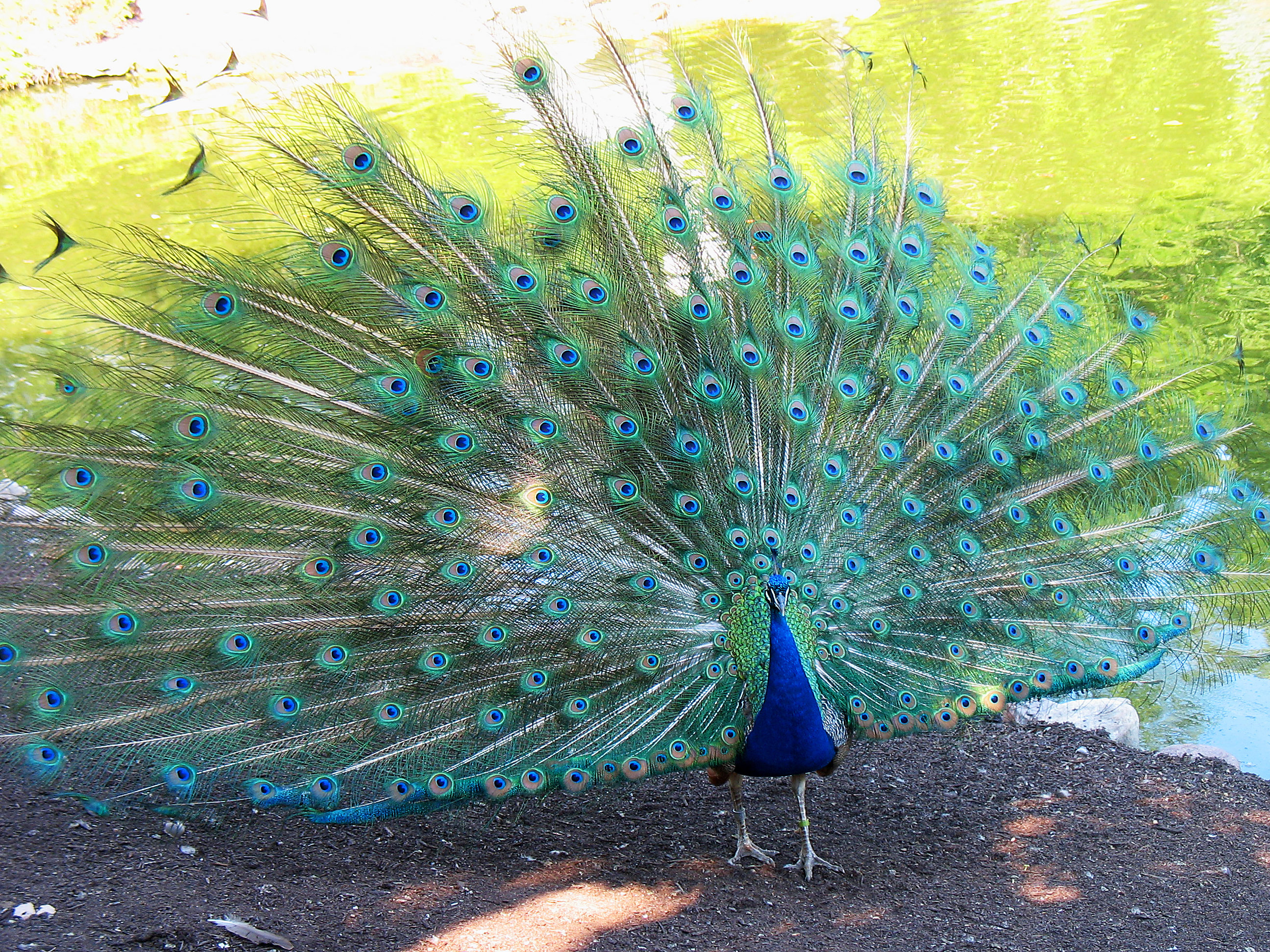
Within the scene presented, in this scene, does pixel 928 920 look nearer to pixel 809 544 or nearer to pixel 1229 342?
pixel 809 544

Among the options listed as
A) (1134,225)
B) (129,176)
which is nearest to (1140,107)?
(1134,225)

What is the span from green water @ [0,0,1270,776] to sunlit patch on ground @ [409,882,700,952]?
7.81 ft

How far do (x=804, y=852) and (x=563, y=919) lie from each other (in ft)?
3.35

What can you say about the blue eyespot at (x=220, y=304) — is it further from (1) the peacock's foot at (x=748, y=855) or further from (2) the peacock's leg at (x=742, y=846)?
(1) the peacock's foot at (x=748, y=855)

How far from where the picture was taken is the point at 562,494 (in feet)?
13.2

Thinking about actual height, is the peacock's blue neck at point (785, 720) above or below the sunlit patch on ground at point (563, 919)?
above

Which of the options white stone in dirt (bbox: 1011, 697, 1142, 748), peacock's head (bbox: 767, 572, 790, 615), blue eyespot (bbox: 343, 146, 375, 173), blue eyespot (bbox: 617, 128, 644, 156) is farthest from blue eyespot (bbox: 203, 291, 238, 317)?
white stone in dirt (bbox: 1011, 697, 1142, 748)

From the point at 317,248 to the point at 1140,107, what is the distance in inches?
538

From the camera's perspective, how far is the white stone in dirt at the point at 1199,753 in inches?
202

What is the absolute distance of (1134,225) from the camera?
10.9 metres

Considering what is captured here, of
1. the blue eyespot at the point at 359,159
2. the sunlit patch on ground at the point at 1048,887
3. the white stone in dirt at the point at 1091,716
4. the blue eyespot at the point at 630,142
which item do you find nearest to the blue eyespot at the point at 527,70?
the blue eyespot at the point at 630,142

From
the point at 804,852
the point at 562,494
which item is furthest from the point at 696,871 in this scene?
the point at 562,494

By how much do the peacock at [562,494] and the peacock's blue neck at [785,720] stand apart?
0.02m

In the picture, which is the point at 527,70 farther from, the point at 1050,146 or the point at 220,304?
the point at 1050,146
